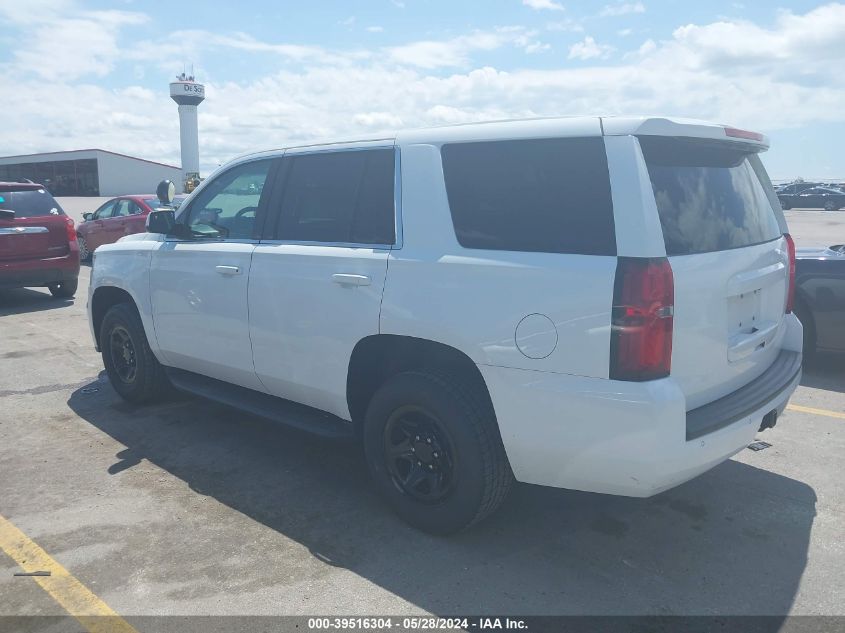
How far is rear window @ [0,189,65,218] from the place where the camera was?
10.2 metres

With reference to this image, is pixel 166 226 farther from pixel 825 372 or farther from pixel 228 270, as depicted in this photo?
pixel 825 372

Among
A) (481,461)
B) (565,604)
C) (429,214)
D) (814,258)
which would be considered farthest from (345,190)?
(814,258)

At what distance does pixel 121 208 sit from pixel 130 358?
10.6m

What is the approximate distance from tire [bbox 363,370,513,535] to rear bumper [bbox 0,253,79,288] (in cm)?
822

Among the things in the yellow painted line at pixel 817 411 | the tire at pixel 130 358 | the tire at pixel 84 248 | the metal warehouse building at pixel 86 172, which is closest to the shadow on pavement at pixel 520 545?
the tire at pixel 130 358

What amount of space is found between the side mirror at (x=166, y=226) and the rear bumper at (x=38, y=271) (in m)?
6.31

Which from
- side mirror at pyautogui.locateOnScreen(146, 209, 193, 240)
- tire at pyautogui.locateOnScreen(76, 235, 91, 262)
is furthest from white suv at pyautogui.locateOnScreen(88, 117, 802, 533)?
tire at pyautogui.locateOnScreen(76, 235, 91, 262)

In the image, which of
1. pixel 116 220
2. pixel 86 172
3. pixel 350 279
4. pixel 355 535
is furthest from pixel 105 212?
pixel 86 172

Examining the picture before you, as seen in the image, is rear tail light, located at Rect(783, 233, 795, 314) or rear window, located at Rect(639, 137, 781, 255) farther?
rear tail light, located at Rect(783, 233, 795, 314)

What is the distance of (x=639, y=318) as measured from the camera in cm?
286

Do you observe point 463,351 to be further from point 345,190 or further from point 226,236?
point 226,236

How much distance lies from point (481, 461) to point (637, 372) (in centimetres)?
85

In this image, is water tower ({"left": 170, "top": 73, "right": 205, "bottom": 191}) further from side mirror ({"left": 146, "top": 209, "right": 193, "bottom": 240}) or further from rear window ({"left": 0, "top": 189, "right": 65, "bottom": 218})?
side mirror ({"left": 146, "top": 209, "right": 193, "bottom": 240})

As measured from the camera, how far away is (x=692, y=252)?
3076 mm
